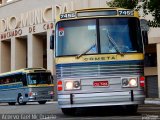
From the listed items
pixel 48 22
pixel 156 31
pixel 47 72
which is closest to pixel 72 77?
pixel 47 72

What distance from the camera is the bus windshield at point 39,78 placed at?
31484 millimetres

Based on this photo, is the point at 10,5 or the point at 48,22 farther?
the point at 10,5

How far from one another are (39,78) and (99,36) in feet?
62.8

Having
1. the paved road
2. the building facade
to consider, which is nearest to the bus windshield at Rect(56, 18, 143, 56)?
the paved road

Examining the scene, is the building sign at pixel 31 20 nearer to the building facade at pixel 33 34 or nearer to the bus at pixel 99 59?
the building facade at pixel 33 34

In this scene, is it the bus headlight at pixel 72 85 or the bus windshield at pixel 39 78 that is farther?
the bus windshield at pixel 39 78

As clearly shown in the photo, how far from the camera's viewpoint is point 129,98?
41.8 feet

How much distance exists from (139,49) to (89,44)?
5.07 feet

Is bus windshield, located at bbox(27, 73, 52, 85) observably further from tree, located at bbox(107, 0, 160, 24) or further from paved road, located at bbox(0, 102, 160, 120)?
paved road, located at bbox(0, 102, 160, 120)

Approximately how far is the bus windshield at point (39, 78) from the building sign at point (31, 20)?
14490 millimetres

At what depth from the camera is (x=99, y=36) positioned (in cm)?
1313

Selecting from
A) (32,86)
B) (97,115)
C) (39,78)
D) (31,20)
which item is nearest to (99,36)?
(97,115)

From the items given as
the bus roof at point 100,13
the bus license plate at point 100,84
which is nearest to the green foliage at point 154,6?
the bus roof at point 100,13

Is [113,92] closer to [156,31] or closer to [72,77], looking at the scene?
[72,77]
